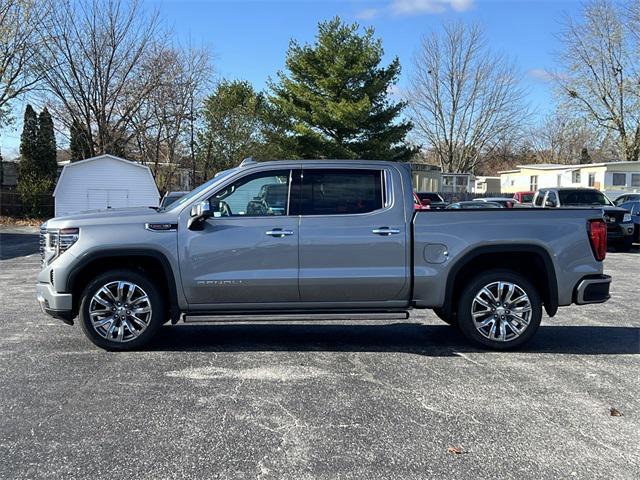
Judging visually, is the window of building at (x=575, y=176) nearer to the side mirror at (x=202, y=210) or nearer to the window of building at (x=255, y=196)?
the window of building at (x=255, y=196)

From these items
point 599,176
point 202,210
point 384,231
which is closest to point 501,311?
point 384,231

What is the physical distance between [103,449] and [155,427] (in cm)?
41

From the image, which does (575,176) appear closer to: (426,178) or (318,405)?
(426,178)

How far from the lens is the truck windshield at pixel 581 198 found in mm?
17938

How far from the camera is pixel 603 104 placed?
3794cm

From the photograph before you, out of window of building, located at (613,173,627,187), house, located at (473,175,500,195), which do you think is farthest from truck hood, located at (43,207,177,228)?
house, located at (473,175,500,195)

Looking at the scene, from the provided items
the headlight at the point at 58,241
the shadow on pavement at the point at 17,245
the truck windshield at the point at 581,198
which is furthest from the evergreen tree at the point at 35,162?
the headlight at the point at 58,241

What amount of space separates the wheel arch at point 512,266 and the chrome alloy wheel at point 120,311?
3.06 m

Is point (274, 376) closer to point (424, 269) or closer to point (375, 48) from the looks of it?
point (424, 269)

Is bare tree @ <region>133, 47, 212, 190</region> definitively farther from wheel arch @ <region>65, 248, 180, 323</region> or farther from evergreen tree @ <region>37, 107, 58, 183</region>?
wheel arch @ <region>65, 248, 180, 323</region>

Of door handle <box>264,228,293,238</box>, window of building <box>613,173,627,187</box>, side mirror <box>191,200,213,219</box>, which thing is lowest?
door handle <box>264,228,293,238</box>

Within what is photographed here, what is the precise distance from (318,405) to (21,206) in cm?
2681

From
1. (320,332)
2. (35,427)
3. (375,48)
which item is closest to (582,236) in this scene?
(320,332)

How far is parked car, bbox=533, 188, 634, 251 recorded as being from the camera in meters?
16.7
